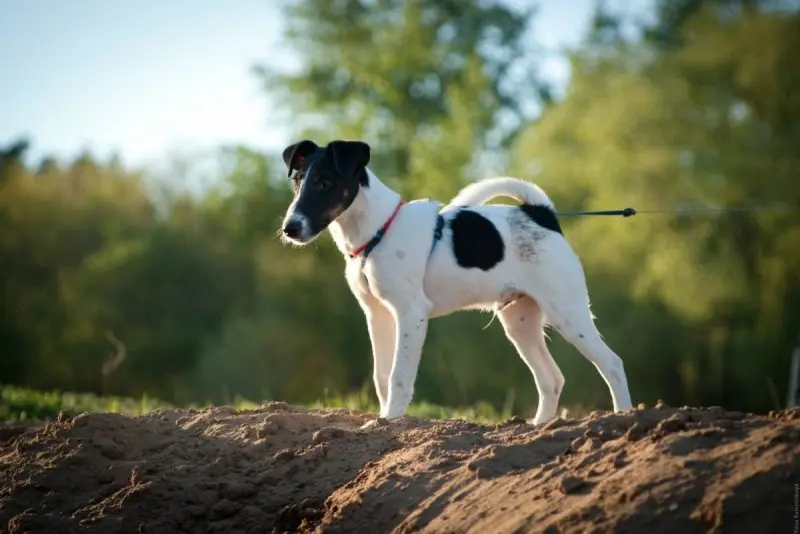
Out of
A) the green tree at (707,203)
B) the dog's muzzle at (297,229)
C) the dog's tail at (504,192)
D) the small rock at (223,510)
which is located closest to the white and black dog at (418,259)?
the dog's muzzle at (297,229)

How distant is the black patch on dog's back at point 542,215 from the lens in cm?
832

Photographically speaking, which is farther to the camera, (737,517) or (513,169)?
(513,169)

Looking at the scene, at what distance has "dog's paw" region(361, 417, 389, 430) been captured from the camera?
7.07 meters

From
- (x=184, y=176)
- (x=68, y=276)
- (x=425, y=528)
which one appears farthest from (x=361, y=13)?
(x=425, y=528)

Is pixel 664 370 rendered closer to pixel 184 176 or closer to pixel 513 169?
pixel 513 169

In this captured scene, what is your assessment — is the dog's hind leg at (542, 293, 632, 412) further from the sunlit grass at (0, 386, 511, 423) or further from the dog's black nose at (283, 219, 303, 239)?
the sunlit grass at (0, 386, 511, 423)

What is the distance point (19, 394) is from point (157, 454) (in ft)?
32.6

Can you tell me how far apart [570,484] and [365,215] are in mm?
3453

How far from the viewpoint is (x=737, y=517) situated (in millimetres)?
4367

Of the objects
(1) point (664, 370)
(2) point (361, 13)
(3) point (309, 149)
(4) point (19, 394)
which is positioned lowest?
(1) point (664, 370)

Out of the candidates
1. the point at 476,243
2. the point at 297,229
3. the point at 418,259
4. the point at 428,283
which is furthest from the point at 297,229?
the point at 476,243

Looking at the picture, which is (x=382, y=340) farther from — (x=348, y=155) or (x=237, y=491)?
(x=237, y=491)

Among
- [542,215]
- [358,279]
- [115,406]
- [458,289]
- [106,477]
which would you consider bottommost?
[115,406]

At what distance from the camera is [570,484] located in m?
4.97
